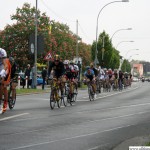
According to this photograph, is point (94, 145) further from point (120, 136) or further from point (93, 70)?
point (93, 70)

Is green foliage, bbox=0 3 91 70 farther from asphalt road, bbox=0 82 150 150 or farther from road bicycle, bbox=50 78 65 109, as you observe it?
asphalt road, bbox=0 82 150 150

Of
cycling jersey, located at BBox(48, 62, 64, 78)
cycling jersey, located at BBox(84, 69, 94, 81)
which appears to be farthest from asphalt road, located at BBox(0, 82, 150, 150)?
cycling jersey, located at BBox(84, 69, 94, 81)

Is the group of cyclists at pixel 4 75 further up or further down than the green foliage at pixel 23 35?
further down

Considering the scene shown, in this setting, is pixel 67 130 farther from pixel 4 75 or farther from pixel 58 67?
pixel 58 67

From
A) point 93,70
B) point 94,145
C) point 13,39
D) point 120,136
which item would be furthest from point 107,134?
point 13,39

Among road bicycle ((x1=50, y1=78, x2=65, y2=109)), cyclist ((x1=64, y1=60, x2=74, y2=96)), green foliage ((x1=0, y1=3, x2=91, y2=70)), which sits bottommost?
road bicycle ((x1=50, y1=78, x2=65, y2=109))

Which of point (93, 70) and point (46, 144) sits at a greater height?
point (93, 70)

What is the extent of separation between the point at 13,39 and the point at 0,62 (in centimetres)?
4761

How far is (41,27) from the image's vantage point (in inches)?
2484

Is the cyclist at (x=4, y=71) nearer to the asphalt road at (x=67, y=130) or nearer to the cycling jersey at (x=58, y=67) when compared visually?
the asphalt road at (x=67, y=130)

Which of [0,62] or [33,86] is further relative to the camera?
[33,86]

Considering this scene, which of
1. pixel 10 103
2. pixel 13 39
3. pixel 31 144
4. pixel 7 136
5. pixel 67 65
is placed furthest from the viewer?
pixel 13 39

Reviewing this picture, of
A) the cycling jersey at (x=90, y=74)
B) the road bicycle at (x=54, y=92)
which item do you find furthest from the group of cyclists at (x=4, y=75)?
the cycling jersey at (x=90, y=74)

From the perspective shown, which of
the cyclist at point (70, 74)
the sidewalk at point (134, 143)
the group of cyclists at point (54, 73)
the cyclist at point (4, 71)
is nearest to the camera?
the sidewalk at point (134, 143)
